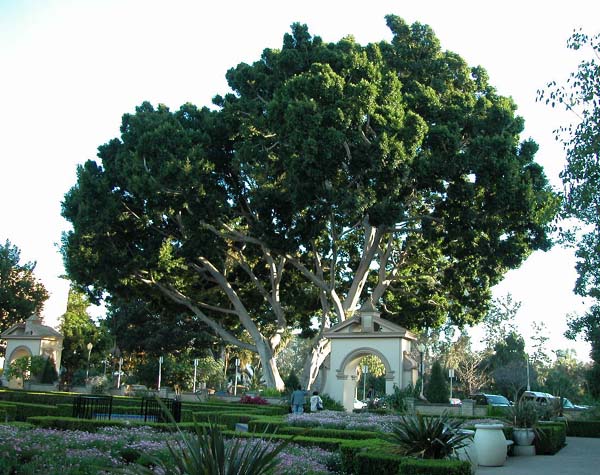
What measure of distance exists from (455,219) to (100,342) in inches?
1359

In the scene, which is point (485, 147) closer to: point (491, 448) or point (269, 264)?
point (269, 264)


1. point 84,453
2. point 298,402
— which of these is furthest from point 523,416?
point 84,453

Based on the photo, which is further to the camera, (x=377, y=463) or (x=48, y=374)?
(x=48, y=374)

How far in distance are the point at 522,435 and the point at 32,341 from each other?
107ft

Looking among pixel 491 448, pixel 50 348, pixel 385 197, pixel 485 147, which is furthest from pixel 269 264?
pixel 491 448

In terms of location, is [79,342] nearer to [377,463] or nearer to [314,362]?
[314,362]

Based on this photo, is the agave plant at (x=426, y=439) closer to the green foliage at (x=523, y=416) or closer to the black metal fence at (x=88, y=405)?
the green foliage at (x=523, y=416)

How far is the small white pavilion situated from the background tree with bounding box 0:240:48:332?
223 inches

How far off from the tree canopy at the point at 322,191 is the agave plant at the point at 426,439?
15221 mm

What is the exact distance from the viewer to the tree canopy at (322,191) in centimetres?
2588

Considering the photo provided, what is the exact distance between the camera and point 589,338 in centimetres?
3447

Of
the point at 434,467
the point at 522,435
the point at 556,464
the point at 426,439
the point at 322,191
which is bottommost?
the point at 556,464

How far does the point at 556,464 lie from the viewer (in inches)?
542

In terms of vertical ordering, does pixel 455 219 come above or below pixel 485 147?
below
